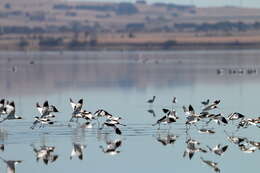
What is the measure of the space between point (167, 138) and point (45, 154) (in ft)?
9.51

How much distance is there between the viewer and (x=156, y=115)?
21.7 metres

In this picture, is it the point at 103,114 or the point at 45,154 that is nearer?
the point at 45,154

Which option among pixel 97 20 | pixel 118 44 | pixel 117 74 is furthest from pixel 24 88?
pixel 97 20

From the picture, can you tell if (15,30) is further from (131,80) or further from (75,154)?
(75,154)

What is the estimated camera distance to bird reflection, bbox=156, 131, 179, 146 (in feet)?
56.9

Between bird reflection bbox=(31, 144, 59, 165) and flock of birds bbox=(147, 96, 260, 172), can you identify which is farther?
flock of birds bbox=(147, 96, 260, 172)

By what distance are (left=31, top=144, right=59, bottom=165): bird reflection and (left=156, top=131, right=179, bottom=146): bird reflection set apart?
220cm

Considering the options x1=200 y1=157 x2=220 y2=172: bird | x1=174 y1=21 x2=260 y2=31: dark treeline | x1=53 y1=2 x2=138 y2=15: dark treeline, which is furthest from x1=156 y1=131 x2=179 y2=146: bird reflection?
x1=53 y1=2 x2=138 y2=15: dark treeline

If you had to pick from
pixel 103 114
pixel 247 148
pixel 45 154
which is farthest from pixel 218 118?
pixel 45 154

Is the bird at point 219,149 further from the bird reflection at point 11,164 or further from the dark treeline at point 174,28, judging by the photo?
the dark treeline at point 174,28

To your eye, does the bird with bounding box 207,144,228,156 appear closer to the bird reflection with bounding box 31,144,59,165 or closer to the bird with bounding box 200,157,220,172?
the bird with bounding box 200,157,220,172

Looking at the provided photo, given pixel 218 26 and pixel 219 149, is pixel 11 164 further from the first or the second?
pixel 218 26

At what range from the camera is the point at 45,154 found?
52.6ft

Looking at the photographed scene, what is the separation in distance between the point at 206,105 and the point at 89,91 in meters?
7.56
